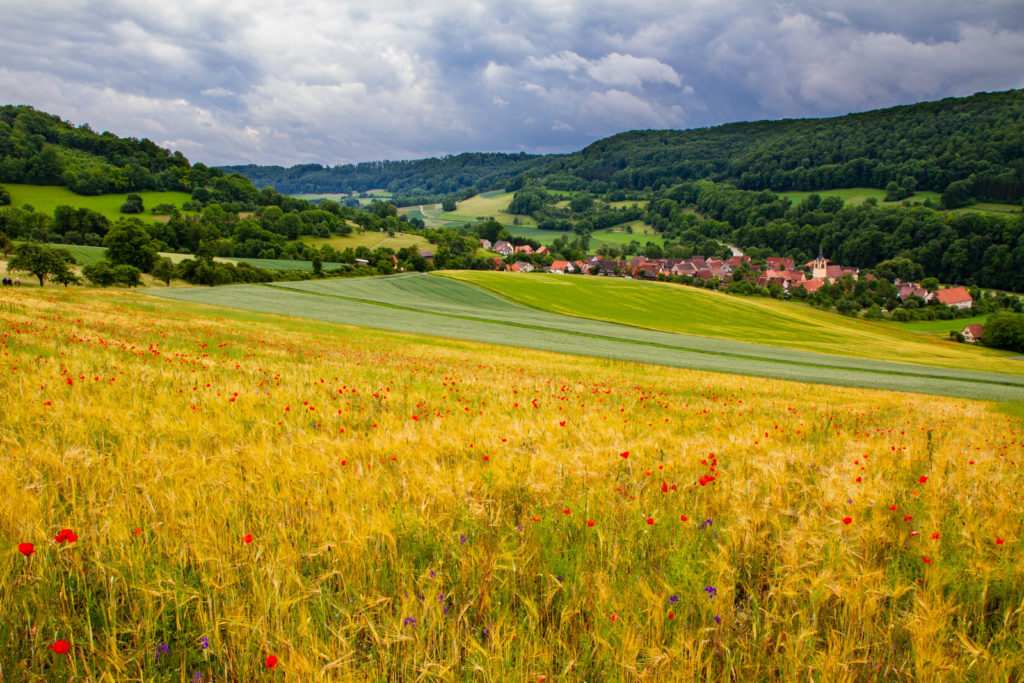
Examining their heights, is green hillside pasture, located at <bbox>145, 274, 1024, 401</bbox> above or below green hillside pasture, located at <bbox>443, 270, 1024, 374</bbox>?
below

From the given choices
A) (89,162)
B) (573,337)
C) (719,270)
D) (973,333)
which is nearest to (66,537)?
(573,337)

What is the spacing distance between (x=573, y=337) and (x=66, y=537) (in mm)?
42655

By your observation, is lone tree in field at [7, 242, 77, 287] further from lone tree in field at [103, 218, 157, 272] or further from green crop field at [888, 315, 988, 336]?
green crop field at [888, 315, 988, 336]

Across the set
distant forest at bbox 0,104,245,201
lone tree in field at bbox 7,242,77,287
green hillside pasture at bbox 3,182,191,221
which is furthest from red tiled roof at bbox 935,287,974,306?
distant forest at bbox 0,104,245,201

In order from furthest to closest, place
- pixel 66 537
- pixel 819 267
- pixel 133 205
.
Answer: pixel 819 267 → pixel 133 205 → pixel 66 537

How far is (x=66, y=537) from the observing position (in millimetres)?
2312

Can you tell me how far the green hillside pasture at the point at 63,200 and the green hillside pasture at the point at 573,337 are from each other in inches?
3448

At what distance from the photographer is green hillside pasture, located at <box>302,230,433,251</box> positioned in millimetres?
132250

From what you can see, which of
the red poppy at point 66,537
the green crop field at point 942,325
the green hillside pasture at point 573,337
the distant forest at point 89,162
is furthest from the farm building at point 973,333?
the distant forest at point 89,162

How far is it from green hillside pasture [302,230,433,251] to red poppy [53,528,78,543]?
424 ft

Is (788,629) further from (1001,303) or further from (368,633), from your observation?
(1001,303)

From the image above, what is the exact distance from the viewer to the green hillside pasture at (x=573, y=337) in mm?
30406

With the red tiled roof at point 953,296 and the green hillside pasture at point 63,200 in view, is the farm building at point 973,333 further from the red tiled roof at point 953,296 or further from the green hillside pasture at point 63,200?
the green hillside pasture at point 63,200

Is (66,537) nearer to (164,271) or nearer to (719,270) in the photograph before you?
(164,271)
